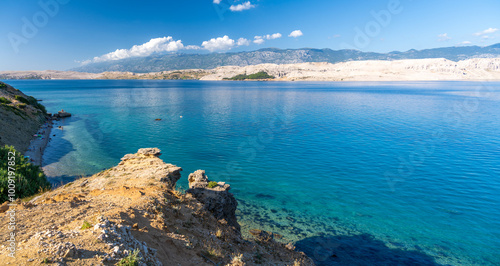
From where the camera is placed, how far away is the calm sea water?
2339 centimetres

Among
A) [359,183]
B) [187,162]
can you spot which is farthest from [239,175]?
[359,183]

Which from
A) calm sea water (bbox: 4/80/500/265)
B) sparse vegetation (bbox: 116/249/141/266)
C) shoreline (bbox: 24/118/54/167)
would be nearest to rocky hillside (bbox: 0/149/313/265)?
sparse vegetation (bbox: 116/249/141/266)

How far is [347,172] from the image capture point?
3878cm

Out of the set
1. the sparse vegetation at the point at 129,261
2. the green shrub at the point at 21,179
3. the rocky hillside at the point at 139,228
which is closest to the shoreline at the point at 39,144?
the green shrub at the point at 21,179

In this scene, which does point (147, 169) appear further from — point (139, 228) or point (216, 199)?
point (139, 228)

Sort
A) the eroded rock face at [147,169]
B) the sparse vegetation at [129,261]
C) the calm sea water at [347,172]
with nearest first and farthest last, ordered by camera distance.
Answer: the sparse vegetation at [129,261] → the eroded rock face at [147,169] → the calm sea water at [347,172]

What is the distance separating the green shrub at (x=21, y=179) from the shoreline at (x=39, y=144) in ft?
57.8

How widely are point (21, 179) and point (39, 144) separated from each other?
1495 inches

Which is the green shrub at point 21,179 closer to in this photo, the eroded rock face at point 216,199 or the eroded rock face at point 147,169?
the eroded rock face at point 147,169

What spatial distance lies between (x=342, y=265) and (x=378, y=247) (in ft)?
15.2

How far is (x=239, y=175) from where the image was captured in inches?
1501

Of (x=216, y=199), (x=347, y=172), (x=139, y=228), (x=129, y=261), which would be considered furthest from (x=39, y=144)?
(x=347, y=172)

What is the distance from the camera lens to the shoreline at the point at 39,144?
44088 mm

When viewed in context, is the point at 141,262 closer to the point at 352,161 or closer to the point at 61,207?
the point at 61,207
